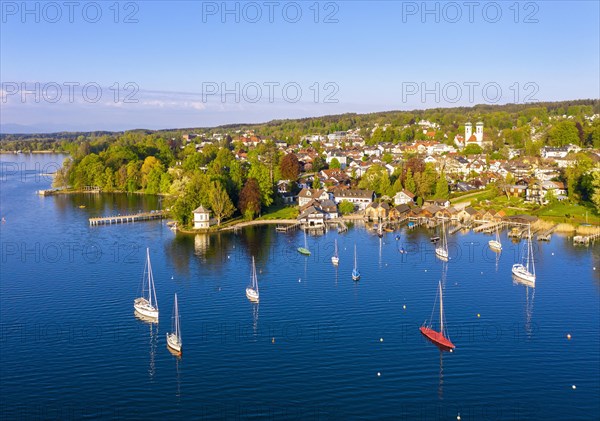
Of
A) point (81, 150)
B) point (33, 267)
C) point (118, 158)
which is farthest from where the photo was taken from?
point (81, 150)

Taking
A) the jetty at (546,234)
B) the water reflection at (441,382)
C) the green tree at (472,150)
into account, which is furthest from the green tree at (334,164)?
the water reflection at (441,382)

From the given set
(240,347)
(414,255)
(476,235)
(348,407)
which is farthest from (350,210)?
(348,407)

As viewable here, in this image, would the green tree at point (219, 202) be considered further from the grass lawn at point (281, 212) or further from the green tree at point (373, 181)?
the green tree at point (373, 181)

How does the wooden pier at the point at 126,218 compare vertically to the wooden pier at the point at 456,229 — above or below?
above

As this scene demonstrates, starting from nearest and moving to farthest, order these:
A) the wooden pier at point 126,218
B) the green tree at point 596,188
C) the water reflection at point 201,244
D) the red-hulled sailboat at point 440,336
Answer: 1. the red-hulled sailboat at point 440,336
2. the water reflection at point 201,244
3. the green tree at point 596,188
4. the wooden pier at point 126,218

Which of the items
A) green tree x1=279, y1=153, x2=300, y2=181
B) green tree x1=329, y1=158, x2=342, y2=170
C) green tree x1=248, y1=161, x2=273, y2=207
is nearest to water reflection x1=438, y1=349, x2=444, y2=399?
green tree x1=248, y1=161, x2=273, y2=207

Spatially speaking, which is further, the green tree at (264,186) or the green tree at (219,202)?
the green tree at (264,186)

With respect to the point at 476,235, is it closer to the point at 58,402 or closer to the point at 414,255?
the point at 414,255
